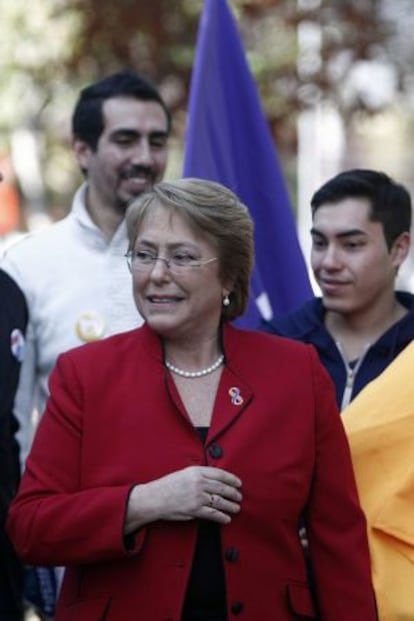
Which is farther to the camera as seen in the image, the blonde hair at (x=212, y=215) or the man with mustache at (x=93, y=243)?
the man with mustache at (x=93, y=243)

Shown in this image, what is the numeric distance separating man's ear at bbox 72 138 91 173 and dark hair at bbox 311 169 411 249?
39.9 inches

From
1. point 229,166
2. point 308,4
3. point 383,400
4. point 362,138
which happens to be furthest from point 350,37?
point 362,138

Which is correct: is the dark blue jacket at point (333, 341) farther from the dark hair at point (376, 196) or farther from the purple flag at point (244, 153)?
the purple flag at point (244, 153)

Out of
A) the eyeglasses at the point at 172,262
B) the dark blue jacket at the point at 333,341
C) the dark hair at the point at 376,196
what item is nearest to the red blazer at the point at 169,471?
the eyeglasses at the point at 172,262

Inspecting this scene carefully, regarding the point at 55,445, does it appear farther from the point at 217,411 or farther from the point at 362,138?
the point at 362,138

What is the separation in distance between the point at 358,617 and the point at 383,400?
0.57 metres

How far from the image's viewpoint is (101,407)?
3881 mm

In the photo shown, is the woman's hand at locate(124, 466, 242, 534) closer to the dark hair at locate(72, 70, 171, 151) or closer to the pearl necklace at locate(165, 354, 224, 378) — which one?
the pearl necklace at locate(165, 354, 224, 378)

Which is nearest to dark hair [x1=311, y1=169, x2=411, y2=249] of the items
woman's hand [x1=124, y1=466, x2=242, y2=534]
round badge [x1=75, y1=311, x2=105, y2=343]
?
round badge [x1=75, y1=311, x2=105, y2=343]

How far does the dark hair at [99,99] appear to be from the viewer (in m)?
5.85

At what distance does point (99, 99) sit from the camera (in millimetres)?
5914

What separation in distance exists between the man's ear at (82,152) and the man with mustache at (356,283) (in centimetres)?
102

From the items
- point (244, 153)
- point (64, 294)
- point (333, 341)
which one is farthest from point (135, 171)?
point (333, 341)

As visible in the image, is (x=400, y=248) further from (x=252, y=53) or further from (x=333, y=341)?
(x=252, y=53)
